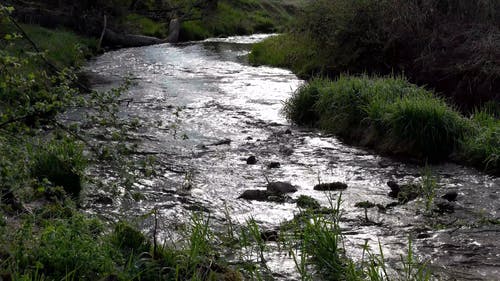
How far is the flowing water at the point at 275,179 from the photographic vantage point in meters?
6.51

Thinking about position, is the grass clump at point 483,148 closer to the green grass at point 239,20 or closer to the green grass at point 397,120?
the green grass at point 397,120

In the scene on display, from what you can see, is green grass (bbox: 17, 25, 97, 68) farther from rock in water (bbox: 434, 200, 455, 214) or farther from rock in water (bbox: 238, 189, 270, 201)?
rock in water (bbox: 434, 200, 455, 214)

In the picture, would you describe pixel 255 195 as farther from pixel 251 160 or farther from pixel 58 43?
pixel 58 43

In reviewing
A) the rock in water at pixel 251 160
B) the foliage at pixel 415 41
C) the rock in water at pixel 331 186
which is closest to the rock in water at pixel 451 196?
the rock in water at pixel 331 186

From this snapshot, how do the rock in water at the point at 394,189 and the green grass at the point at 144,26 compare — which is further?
the green grass at the point at 144,26

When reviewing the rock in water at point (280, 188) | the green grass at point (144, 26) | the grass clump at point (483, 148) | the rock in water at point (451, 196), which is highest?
the green grass at point (144, 26)

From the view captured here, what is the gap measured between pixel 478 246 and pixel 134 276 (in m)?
3.65

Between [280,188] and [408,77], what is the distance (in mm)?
8246

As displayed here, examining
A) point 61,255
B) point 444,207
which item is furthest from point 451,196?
point 61,255

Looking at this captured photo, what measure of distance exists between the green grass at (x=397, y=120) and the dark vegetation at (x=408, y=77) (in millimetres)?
17

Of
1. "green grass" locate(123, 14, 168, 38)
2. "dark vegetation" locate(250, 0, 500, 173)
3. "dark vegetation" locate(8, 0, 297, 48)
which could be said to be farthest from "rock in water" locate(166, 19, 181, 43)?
"dark vegetation" locate(250, 0, 500, 173)

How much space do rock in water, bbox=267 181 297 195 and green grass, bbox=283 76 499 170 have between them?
2916 mm

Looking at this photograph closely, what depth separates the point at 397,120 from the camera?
1086cm

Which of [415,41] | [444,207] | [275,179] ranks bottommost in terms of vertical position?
[275,179]
